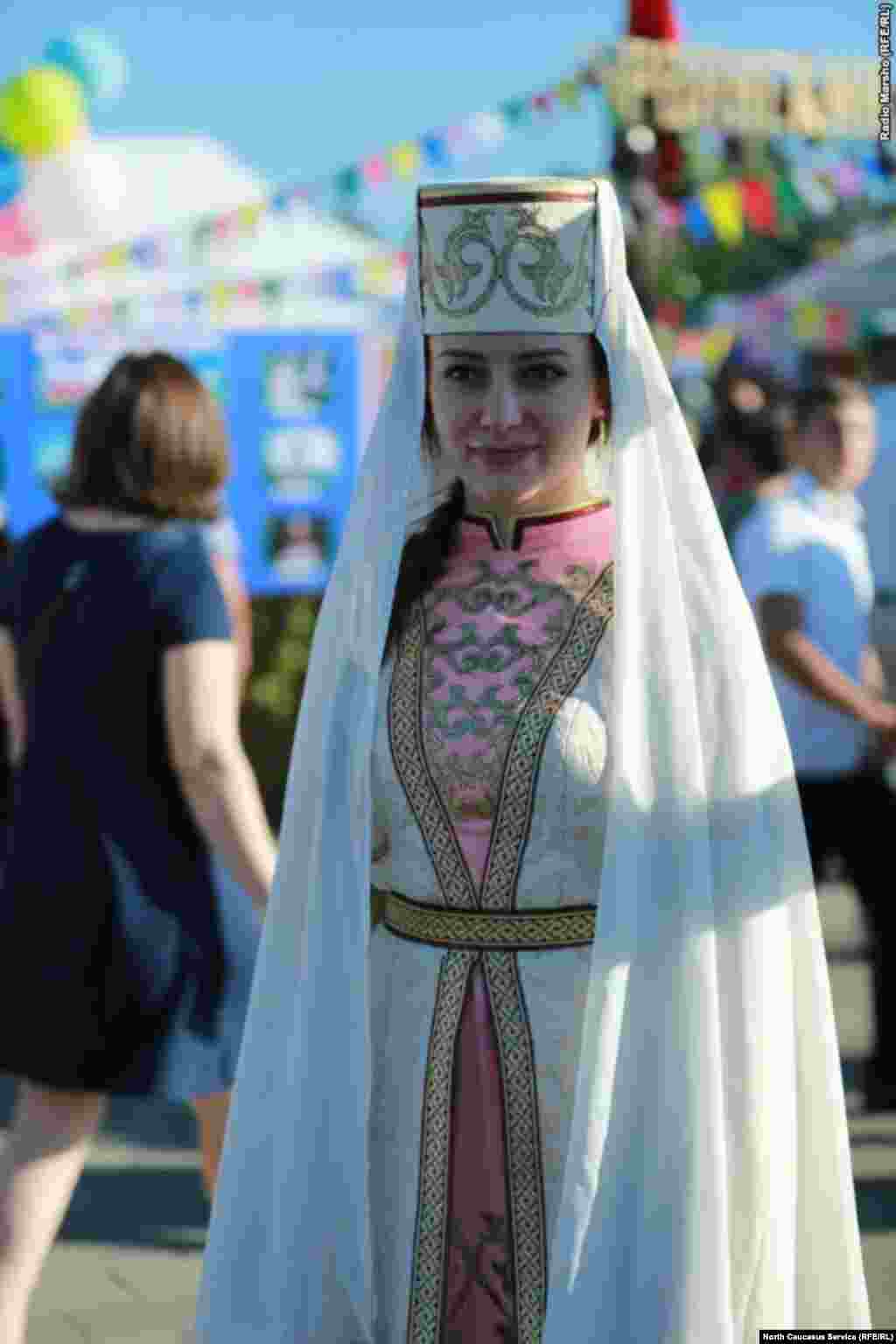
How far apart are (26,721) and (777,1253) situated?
179 cm

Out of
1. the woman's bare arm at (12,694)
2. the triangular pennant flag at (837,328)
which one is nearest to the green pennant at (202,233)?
the triangular pennant flag at (837,328)

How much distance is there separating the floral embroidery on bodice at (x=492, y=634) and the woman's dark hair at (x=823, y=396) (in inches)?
129

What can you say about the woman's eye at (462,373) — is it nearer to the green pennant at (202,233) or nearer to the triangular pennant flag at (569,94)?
the triangular pennant flag at (569,94)

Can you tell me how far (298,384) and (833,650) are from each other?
444cm

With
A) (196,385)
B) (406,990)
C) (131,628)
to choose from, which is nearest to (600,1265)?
(406,990)

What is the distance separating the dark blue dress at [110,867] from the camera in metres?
3.80

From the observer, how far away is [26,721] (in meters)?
3.92

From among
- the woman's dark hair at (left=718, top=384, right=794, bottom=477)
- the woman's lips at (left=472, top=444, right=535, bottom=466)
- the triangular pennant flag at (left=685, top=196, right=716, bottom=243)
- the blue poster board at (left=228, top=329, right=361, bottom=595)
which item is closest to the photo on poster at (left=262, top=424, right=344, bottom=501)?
the blue poster board at (left=228, top=329, right=361, bottom=595)

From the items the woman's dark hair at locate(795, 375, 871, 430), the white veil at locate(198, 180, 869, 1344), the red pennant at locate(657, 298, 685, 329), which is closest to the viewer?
the white veil at locate(198, 180, 869, 1344)

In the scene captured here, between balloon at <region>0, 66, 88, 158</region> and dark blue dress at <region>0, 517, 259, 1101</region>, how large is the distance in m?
9.91

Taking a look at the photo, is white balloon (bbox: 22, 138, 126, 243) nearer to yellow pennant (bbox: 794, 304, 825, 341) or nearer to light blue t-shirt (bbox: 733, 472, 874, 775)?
yellow pennant (bbox: 794, 304, 825, 341)

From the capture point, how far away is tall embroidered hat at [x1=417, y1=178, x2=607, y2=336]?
109 inches

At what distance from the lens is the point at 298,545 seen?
32.6 feet

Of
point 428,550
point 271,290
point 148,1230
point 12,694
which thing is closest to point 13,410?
point 271,290
